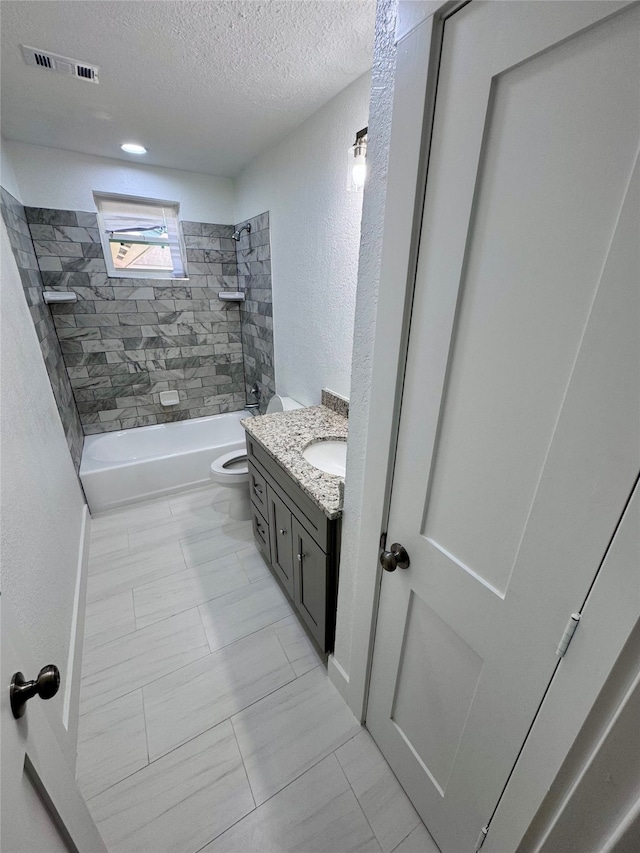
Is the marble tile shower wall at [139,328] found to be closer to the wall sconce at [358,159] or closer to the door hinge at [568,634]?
the wall sconce at [358,159]

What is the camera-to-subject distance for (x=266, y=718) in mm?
1330

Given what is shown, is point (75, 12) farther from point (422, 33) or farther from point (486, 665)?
point (486, 665)

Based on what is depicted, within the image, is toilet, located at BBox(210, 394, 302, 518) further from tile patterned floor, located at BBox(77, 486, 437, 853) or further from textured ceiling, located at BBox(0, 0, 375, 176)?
textured ceiling, located at BBox(0, 0, 375, 176)

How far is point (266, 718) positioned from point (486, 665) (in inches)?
42.3

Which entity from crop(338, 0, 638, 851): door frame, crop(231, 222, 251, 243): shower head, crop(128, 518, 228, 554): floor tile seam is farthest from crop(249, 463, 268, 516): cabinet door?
crop(231, 222, 251, 243): shower head

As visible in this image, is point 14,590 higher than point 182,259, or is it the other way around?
point 182,259

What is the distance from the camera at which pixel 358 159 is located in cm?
135

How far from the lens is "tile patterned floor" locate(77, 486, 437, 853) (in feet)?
3.46

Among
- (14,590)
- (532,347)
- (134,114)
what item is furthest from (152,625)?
(134,114)

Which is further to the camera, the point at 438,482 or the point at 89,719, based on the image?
the point at 89,719

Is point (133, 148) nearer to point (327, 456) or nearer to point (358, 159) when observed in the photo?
point (358, 159)

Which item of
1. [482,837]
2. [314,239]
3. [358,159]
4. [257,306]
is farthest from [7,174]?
[482,837]

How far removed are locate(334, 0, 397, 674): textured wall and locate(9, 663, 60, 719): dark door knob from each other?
0.74 meters

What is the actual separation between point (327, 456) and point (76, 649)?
143 centimetres
